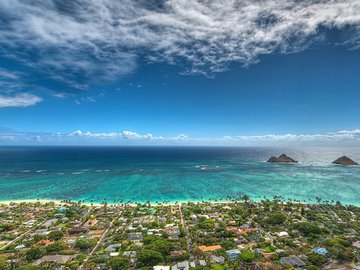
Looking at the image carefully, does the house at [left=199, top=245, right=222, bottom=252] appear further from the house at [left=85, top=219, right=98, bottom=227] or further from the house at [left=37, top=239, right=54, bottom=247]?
the house at [left=37, top=239, right=54, bottom=247]

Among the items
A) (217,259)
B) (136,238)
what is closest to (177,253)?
(217,259)

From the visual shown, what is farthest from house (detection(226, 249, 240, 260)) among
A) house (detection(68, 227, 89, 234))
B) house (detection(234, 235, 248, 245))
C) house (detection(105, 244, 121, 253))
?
house (detection(68, 227, 89, 234))

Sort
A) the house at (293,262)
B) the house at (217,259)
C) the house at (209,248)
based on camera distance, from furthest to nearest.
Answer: the house at (209,248) < the house at (217,259) < the house at (293,262)

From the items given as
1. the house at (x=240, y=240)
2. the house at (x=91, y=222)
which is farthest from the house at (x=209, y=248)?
the house at (x=91, y=222)

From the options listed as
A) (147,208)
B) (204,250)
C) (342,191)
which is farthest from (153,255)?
(342,191)

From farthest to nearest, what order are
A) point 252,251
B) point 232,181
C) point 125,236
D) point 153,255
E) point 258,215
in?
point 232,181 → point 258,215 → point 125,236 → point 252,251 → point 153,255

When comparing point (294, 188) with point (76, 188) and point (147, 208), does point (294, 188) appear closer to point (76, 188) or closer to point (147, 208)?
point (147, 208)

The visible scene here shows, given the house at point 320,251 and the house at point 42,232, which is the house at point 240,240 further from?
the house at point 42,232
